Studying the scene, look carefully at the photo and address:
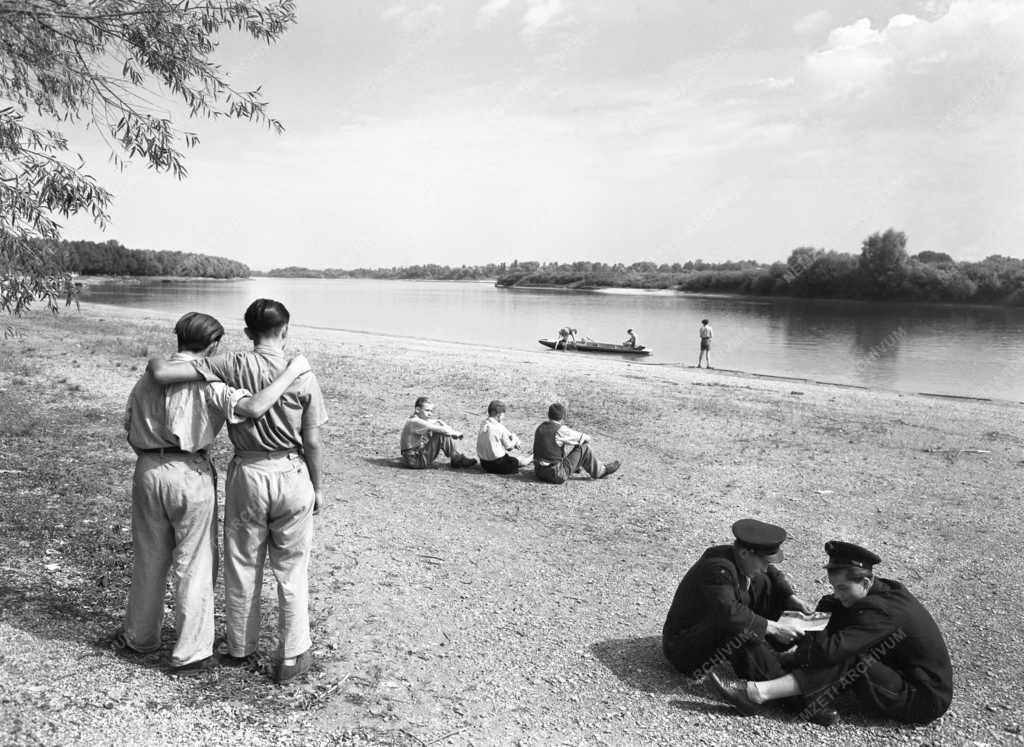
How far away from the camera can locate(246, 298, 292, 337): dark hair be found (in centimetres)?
411

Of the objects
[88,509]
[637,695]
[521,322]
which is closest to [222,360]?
[637,695]

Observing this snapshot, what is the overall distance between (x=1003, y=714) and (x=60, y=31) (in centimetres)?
920

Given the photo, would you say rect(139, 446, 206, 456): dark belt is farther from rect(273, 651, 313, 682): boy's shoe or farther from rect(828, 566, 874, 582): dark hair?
rect(828, 566, 874, 582): dark hair

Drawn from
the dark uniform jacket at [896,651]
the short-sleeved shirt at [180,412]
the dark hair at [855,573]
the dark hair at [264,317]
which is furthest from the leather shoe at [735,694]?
the dark hair at [264,317]

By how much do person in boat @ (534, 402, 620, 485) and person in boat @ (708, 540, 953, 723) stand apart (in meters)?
5.23

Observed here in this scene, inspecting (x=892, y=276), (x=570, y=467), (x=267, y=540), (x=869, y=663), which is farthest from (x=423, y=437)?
(x=892, y=276)

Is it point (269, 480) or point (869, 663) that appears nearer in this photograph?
point (269, 480)

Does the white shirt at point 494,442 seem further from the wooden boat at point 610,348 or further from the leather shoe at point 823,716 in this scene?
the wooden boat at point 610,348

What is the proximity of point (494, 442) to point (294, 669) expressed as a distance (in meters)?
5.80

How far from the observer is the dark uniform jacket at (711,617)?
4660mm

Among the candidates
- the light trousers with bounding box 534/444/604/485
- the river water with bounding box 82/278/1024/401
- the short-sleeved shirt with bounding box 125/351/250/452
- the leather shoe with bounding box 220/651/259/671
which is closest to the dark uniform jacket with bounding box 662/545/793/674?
the leather shoe with bounding box 220/651/259/671

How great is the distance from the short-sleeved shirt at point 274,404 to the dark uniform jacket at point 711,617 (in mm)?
2691

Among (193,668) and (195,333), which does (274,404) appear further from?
(193,668)

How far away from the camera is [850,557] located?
4.53 meters
